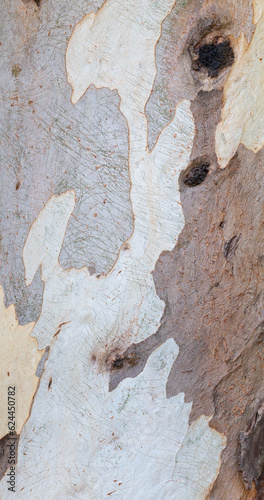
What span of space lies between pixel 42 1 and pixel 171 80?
13.0 inches

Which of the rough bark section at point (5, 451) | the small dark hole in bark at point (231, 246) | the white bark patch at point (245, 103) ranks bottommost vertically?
the rough bark section at point (5, 451)

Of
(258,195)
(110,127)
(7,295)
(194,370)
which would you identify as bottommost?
(194,370)

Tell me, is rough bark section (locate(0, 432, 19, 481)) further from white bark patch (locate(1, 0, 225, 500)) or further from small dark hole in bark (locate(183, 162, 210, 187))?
small dark hole in bark (locate(183, 162, 210, 187))

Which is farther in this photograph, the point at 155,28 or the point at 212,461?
the point at 212,461

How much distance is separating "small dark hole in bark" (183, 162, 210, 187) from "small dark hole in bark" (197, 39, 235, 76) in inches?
7.0

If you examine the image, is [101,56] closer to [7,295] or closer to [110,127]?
[110,127]

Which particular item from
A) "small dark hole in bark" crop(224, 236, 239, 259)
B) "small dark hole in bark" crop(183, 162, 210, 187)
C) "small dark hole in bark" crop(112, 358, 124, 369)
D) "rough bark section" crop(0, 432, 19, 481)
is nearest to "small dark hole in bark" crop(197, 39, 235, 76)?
"small dark hole in bark" crop(183, 162, 210, 187)

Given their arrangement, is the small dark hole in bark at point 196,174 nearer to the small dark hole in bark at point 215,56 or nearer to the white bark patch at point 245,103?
the white bark patch at point 245,103

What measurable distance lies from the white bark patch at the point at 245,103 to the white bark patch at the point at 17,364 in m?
0.55

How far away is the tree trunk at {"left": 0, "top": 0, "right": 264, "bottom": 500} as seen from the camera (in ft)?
2.85

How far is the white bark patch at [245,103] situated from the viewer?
0.87 m

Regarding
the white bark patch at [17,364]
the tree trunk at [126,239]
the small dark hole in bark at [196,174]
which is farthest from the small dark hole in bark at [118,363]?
the small dark hole in bark at [196,174]

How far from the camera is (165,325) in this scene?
904 mm

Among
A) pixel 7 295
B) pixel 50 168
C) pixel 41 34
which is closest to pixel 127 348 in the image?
pixel 7 295
